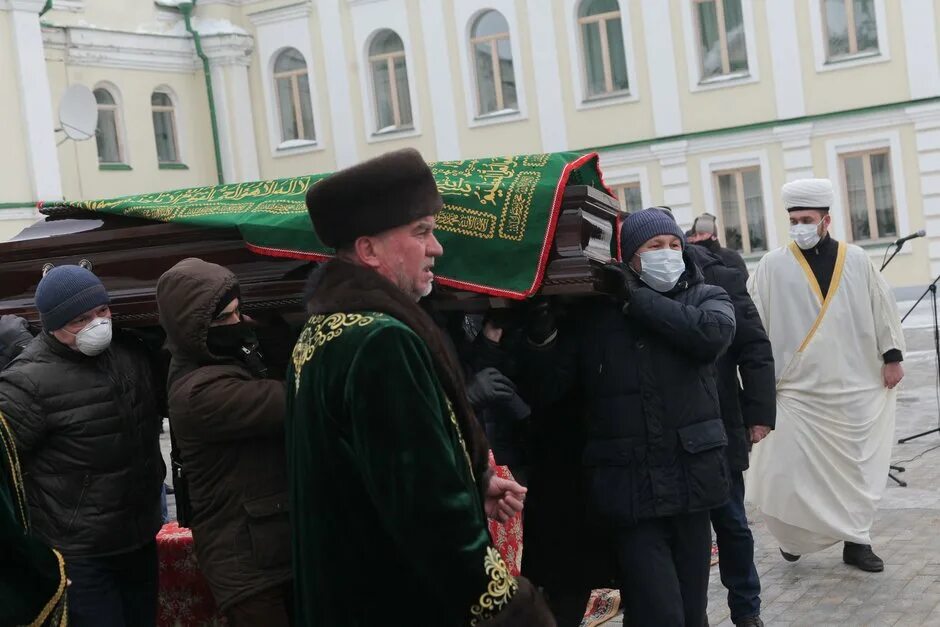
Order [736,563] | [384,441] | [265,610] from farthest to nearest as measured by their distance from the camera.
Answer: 1. [736,563]
2. [265,610]
3. [384,441]

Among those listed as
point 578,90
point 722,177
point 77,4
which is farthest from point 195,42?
point 722,177

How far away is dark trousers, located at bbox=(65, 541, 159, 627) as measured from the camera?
14.4ft

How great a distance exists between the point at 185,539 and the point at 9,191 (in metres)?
18.7

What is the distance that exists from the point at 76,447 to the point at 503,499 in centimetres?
174

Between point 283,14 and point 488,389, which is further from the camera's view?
point 283,14

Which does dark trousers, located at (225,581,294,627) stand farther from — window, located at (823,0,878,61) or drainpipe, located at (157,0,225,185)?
drainpipe, located at (157,0,225,185)

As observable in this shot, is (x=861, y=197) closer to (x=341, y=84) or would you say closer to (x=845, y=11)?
(x=845, y=11)

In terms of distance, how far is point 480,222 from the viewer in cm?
442

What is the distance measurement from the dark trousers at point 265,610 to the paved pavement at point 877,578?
2.42 metres

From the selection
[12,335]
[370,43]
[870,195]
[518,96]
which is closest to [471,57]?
[518,96]

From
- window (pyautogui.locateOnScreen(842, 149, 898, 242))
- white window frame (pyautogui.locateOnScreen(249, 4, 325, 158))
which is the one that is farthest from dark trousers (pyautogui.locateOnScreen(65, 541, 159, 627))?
white window frame (pyautogui.locateOnScreen(249, 4, 325, 158))

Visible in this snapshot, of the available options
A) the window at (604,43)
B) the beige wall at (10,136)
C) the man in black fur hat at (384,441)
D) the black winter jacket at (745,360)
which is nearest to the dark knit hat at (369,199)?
the man in black fur hat at (384,441)

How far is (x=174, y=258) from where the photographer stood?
15.5 feet

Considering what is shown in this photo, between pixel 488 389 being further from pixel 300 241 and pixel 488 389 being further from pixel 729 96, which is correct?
pixel 729 96
